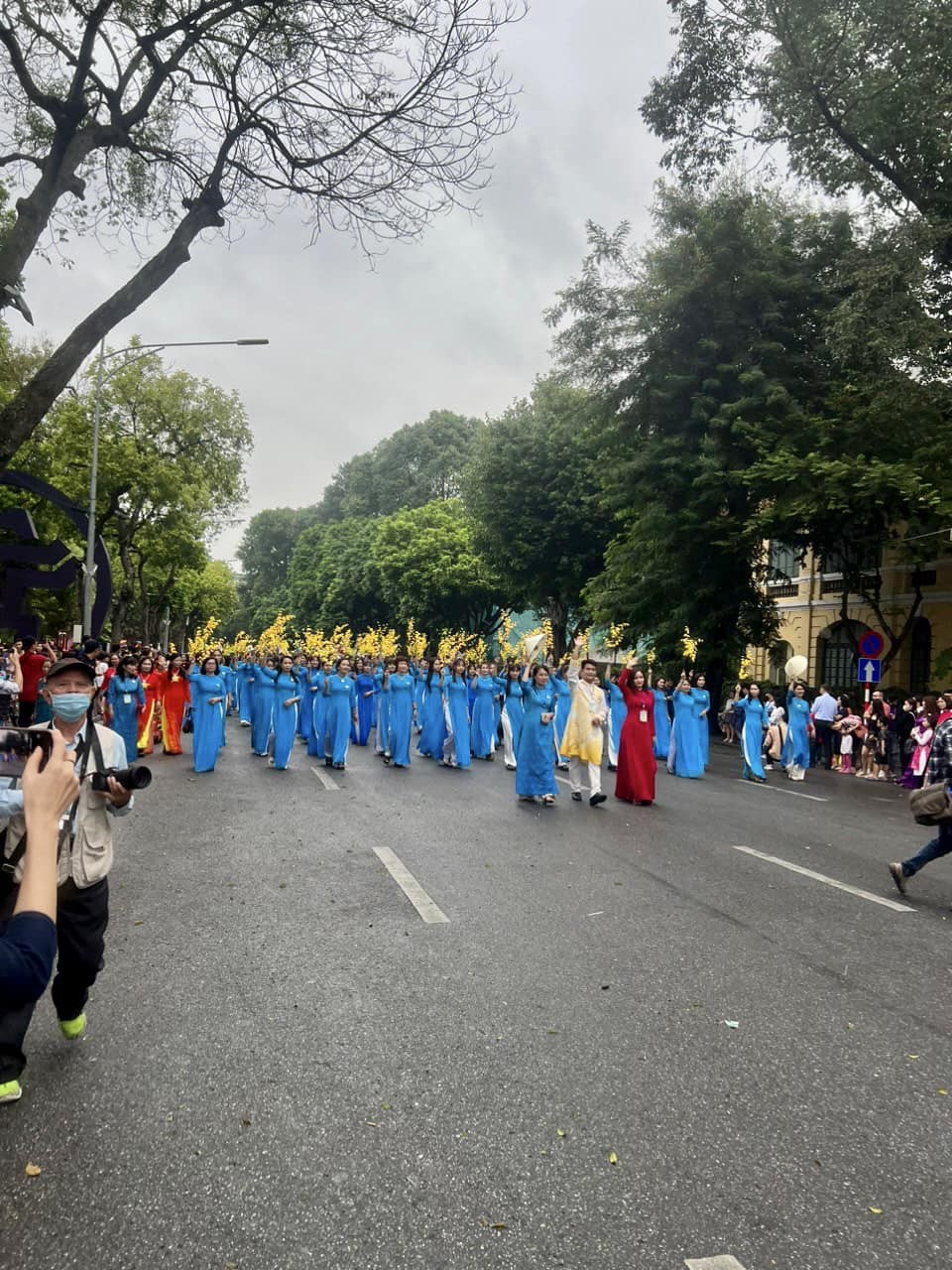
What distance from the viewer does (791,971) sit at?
17.7ft

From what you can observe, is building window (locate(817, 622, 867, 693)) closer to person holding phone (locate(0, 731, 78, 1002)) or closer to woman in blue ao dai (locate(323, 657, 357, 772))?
woman in blue ao dai (locate(323, 657, 357, 772))

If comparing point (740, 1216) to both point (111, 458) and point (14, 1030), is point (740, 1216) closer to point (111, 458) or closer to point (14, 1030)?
point (14, 1030)

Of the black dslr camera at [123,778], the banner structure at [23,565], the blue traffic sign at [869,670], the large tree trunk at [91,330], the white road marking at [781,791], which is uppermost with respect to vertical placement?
the large tree trunk at [91,330]

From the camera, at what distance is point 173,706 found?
677 inches

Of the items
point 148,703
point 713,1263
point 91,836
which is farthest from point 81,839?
point 148,703

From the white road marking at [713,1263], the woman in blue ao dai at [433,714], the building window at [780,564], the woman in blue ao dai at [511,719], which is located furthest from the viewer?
the building window at [780,564]

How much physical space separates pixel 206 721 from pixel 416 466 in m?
63.1

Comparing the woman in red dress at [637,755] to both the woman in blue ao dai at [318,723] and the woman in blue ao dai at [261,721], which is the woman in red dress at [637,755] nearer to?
the woman in blue ao dai at [318,723]

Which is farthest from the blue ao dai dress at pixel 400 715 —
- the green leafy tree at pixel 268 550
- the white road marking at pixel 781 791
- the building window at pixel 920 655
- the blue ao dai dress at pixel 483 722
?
the green leafy tree at pixel 268 550

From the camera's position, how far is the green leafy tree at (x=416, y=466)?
72625 millimetres

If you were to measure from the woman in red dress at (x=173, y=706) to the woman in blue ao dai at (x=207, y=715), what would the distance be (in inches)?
99.4

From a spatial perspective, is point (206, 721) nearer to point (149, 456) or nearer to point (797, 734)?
point (797, 734)

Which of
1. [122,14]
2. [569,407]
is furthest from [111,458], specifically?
[122,14]

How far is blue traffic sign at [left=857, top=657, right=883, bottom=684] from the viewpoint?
2083cm
